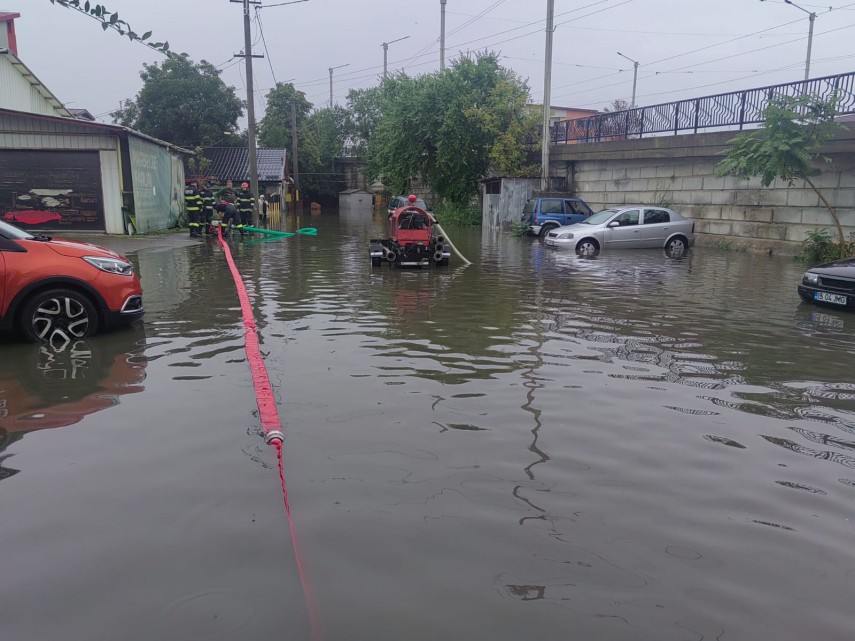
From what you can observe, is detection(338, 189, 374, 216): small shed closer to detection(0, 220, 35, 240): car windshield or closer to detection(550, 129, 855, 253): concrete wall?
detection(550, 129, 855, 253): concrete wall

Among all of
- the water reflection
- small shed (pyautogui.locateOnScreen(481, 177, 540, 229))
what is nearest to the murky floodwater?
the water reflection

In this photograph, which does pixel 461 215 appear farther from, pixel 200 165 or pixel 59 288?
pixel 59 288

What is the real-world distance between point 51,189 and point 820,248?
22045mm

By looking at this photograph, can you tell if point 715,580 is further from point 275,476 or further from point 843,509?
point 275,476

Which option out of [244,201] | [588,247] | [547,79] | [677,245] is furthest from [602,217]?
[244,201]

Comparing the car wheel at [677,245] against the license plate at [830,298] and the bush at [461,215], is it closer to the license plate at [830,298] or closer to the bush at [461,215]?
the license plate at [830,298]

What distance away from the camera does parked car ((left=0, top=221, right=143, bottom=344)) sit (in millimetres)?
7273

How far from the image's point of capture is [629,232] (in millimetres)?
20844

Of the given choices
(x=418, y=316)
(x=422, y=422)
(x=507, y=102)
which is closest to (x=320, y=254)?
(x=418, y=316)

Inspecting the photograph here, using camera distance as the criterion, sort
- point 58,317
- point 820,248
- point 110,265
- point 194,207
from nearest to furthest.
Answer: point 58,317 → point 110,265 → point 820,248 → point 194,207

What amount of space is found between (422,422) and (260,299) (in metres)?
6.57

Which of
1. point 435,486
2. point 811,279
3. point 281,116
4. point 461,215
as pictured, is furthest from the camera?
point 281,116

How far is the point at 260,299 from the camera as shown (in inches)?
437

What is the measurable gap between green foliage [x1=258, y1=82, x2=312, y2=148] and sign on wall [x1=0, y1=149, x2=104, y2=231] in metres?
44.6
